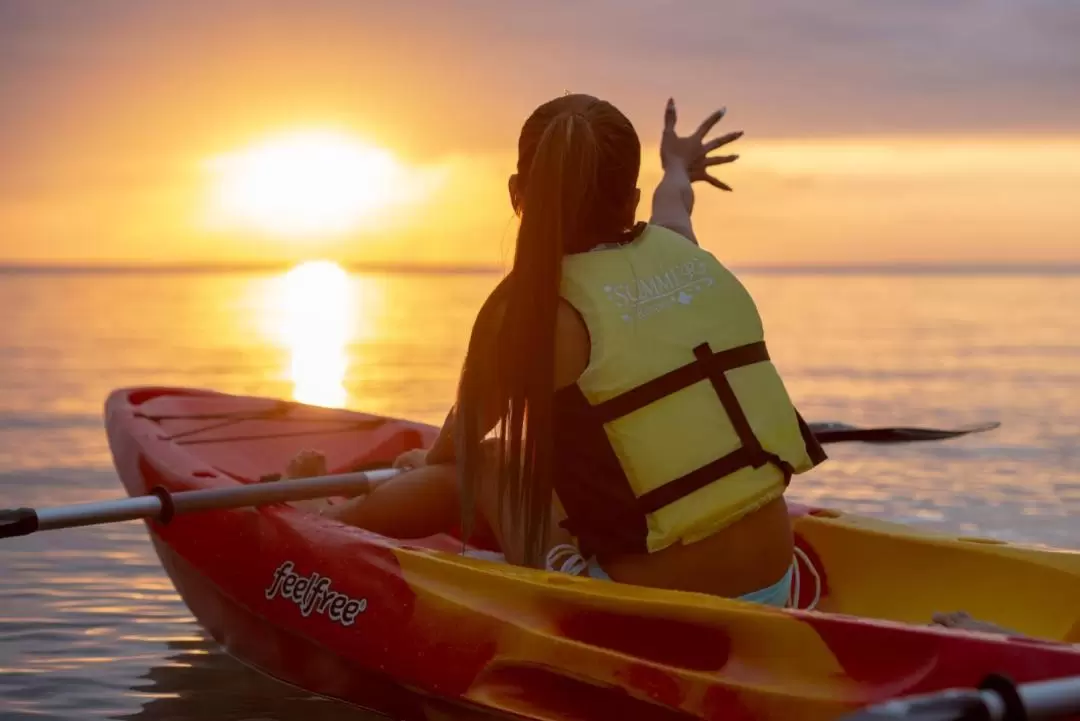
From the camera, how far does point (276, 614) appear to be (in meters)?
4.63

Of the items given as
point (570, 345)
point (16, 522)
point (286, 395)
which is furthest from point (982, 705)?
point (286, 395)

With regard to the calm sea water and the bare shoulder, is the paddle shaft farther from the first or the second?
the bare shoulder

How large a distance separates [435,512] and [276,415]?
2.98 metres

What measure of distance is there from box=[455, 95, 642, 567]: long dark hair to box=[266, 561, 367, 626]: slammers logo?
705 mm

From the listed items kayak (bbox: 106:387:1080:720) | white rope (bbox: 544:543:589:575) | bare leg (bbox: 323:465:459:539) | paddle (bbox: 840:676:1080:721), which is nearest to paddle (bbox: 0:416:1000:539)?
kayak (bbox: 106:387:1080:720)

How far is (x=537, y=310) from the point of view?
352cm

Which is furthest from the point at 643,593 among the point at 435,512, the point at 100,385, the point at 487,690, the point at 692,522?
the point at 100,385

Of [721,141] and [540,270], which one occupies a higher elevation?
[721,141]

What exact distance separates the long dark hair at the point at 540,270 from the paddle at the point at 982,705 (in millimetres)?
1154

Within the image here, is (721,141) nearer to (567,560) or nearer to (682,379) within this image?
(682,379)

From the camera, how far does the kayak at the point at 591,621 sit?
3289 millimetres

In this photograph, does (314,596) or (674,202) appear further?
(674,202)

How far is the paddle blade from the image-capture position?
5.91m

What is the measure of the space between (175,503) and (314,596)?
688 millimetres
